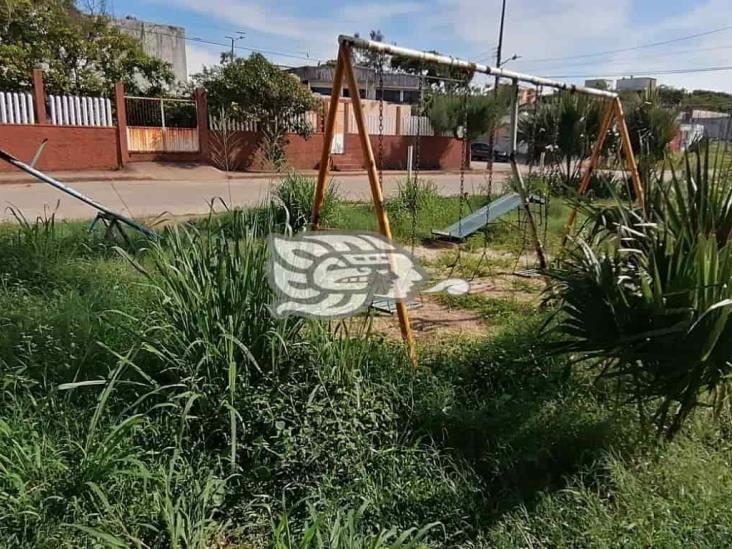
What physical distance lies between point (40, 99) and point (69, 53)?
128 inches

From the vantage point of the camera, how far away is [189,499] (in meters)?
1.90

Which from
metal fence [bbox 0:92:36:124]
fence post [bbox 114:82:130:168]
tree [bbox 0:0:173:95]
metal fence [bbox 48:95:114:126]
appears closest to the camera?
metal fence [bbox 0:92:36:124]

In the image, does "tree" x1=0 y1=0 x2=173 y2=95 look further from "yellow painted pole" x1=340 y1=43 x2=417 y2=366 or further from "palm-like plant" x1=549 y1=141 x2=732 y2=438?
"palm-like plant" x1=549 y1=141 x2=732 y2=438

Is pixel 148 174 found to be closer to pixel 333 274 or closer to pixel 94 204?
pixel 94 204

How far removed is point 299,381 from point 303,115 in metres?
16.5

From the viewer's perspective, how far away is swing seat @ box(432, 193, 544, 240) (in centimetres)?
682

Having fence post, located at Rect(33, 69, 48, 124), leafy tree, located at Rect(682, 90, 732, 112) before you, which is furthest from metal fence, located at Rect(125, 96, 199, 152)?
leafy tree, located at Rect(682, 90, 732, 112)

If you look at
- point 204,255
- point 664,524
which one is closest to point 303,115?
point 204,255

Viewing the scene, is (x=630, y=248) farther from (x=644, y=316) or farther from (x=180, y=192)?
(x=180, y=192)

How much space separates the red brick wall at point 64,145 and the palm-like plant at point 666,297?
47.5 ft

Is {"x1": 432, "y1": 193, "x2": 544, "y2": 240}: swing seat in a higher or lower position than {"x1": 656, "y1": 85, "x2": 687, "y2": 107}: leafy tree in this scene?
lower

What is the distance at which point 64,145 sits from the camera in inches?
570

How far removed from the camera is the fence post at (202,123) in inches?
642

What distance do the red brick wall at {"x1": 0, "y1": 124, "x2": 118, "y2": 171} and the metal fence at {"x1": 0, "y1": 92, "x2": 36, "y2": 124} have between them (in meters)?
0.19
